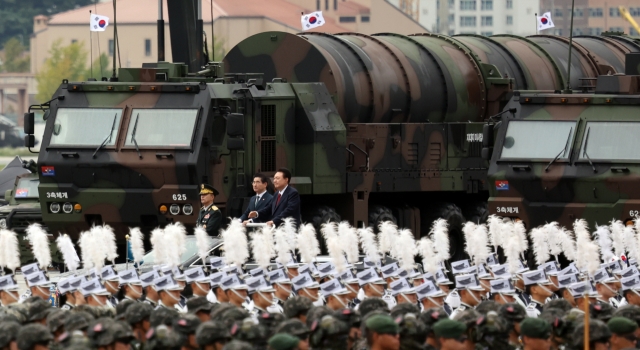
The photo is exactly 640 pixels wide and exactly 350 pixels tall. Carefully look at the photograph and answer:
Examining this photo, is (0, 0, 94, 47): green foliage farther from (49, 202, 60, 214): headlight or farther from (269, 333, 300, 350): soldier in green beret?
(269, 333, 300, 350): soldier in green beret

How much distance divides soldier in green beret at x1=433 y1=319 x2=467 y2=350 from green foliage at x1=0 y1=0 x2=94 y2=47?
100 meters

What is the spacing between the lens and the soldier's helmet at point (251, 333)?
11.7m

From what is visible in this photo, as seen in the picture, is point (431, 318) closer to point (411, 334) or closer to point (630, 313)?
point (411, 334)

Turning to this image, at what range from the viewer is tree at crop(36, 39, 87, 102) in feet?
292

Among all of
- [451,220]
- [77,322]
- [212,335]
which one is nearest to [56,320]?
[77,322]

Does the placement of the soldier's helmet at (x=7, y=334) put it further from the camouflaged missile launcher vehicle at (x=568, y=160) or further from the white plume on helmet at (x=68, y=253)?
the camouflaged missile launcher vehicle at (x=568, y=160)

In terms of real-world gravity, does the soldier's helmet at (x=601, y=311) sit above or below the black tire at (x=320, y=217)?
below

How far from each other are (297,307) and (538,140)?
763cm

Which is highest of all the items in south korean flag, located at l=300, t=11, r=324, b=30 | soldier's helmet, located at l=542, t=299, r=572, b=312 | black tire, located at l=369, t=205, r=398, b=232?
south korean flag, located at l=300, t=11, r=324, b=30

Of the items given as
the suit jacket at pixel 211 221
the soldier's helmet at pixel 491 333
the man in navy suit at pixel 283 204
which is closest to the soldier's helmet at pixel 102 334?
the soldier's helmet at pixel 491 333

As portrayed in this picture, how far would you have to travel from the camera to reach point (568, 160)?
64.4 feet

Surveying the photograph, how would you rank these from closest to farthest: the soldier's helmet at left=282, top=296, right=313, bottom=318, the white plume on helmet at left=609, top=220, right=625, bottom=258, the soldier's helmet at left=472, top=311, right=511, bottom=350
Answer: the soldier's helmet at left=472, top=311, right=511, bottom=350
the soldier's helmet at left=282, top=296, right=313, bottom=318
the white plume on helmet at left=609, top=220, right=625, bottom=258

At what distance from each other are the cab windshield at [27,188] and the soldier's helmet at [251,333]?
42.2 feet

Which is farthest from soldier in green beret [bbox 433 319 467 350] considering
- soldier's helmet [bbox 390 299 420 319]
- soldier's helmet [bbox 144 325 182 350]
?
soldier's helmet [bbox 144 325 182 350]
